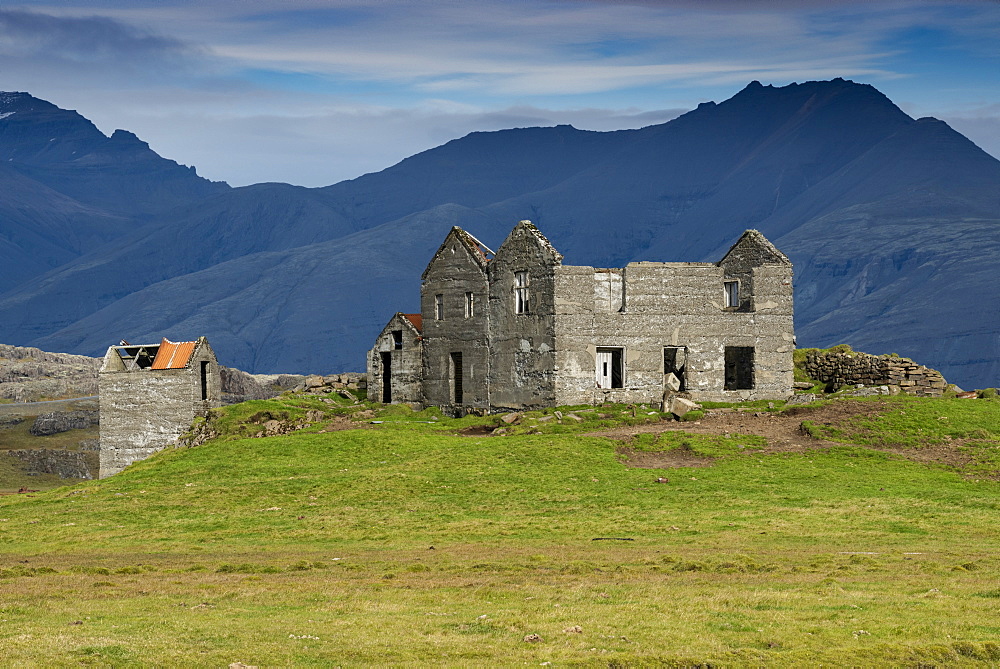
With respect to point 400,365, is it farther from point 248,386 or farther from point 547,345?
point 248,386

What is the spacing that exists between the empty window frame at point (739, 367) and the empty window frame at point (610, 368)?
8.28 meters

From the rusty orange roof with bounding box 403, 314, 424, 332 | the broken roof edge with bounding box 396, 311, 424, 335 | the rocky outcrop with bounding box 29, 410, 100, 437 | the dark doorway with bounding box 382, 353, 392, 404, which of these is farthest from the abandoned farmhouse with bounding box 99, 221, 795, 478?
the rocky outcrop with bounding box 29, 410, 100, 437

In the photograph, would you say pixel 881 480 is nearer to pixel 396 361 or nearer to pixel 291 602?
pixel 291 602

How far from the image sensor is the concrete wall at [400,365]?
233 feet

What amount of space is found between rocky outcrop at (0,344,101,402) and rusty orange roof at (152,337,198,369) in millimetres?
89920

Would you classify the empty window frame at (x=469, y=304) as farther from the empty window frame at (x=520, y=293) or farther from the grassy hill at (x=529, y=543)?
the grassy hill at (x=529, y=543)

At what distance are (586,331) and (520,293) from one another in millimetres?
4573

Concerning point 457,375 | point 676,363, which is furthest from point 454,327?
point 676,363

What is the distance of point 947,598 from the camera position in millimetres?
26172

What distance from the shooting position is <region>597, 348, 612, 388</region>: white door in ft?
207

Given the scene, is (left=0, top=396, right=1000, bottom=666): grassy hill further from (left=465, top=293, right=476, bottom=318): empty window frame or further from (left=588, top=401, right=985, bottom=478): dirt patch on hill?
(left=465, top=293, right=476, bottom=318): empty window frame

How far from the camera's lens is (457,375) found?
6938 cm

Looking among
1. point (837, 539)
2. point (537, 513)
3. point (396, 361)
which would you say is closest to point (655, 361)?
point (396, 361)

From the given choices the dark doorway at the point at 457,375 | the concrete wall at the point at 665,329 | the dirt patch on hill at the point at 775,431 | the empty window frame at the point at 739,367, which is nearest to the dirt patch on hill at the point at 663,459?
the dirt patch on hill at the point at 775,431
